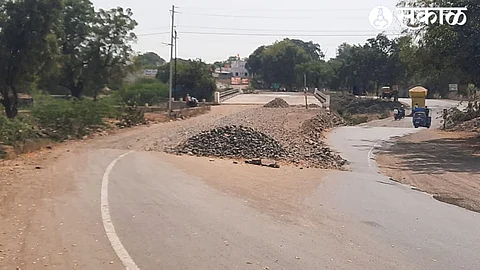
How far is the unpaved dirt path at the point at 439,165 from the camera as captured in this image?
16328mm

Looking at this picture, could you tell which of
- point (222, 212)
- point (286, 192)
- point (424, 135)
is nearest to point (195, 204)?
point (222, 212)

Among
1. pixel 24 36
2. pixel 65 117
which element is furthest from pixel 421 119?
pixel 24 36

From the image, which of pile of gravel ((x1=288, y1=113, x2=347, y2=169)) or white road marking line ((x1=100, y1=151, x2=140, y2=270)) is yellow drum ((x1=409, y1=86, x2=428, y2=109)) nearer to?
pile of gravel ((x1=288, y1=113, x2=347, y2=169))

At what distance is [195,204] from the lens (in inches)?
476

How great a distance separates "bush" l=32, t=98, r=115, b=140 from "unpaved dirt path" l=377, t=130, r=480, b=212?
46.8ft

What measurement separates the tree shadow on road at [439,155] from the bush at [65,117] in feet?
47.8

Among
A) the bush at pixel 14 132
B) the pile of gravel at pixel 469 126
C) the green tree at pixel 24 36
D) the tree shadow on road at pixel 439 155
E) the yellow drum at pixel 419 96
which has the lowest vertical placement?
the tree shadow on road at pixel 439 155

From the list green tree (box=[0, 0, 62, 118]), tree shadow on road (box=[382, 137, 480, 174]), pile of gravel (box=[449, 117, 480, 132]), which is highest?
green tree (box=[0, 0, 62, 118])

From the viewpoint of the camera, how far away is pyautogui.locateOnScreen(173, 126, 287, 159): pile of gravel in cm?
2436

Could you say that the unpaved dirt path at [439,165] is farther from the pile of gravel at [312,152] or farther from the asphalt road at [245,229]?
the pile of gravel at [312,152]

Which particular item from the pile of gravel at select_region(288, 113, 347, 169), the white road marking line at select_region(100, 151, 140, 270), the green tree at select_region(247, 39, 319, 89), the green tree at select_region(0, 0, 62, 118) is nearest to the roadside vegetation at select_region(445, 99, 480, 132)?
the pile of gravel at select_region(288, 113, 347, 169)

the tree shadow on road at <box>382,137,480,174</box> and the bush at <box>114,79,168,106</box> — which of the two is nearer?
the tree shadow on road at <box>382,137,480,174</box>

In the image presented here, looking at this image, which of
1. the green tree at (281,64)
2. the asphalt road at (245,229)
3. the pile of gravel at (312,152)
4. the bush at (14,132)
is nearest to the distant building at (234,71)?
the green tree at (281,64)

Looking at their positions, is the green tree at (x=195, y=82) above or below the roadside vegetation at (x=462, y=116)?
above
